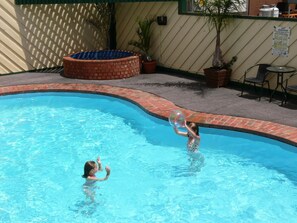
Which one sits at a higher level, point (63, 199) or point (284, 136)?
point (284, 136)

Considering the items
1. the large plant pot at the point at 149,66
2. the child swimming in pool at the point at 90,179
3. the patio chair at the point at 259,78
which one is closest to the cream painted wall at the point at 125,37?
the patio chair at the point at 259,78

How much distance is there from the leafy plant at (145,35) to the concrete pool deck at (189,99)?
1.12 metres

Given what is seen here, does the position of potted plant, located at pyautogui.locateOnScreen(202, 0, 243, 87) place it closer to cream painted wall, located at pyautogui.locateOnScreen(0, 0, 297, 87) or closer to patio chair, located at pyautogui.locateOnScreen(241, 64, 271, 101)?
cream painted wall, located at pyautogui.locateOnScreen(0, 0, 297, 87)

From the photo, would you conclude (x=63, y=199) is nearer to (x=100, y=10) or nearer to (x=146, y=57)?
(x=146, y=57)

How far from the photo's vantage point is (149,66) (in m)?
15.1

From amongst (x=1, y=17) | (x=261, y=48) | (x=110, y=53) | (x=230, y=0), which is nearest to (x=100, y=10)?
(x=110, y=53)

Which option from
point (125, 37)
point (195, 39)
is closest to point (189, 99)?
point (195, 39)

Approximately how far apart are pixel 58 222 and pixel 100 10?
12.0 m

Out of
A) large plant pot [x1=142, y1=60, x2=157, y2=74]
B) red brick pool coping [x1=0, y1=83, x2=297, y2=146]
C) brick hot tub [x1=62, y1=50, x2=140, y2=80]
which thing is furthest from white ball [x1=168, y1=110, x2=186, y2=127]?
large plant pot [x1=142, y1=60, x2=157, y2=74]

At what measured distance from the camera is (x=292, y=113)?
9.82m

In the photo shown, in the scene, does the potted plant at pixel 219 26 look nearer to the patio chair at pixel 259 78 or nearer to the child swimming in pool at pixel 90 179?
the patio chair at pixel 259 78

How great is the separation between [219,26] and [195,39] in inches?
66.7

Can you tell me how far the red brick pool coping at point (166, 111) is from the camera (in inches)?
343

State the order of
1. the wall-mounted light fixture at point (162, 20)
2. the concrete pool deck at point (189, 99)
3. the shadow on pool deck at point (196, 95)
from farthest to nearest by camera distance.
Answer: the wall-mounted light fixture at point (162, 20) < the shadow on pool deck at point (196, 95) < the concrete pool deck at point (189, 99)
